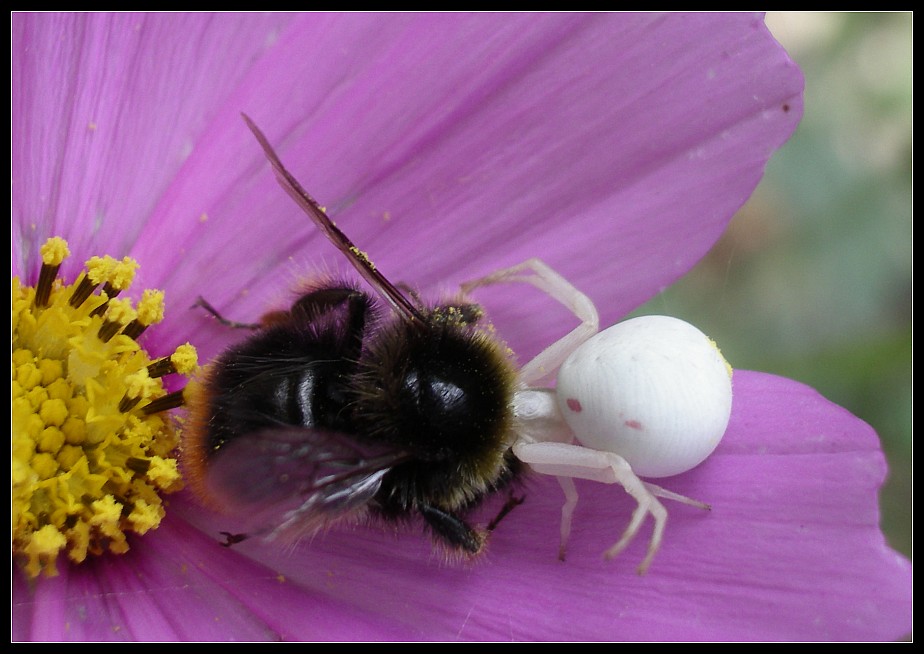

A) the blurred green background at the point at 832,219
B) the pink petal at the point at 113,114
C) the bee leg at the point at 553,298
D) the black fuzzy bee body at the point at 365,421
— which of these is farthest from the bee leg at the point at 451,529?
the blurred green background at the point at 832,219

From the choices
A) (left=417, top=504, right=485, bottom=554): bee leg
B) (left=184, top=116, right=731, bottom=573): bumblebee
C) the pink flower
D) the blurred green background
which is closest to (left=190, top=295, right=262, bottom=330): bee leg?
the pink flower

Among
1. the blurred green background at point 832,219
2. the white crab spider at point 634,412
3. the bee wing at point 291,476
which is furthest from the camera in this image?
the blurred green background at point 832,219

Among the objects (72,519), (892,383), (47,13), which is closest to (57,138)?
(47,13)

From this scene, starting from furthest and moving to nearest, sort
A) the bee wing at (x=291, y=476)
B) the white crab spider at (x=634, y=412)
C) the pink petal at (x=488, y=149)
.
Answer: the pink petal at (x=488, y=149)
the white crab spider at (x=634, y=412)
the bee wing at (x=291, y=476)

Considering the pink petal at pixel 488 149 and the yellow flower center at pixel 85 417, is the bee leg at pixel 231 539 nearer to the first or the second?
Result: the yellow flower center at pixel 85 417

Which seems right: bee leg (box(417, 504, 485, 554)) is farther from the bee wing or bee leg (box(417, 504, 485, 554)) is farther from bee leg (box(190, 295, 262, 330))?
bee leg (box(190, 295, 262, 330))
